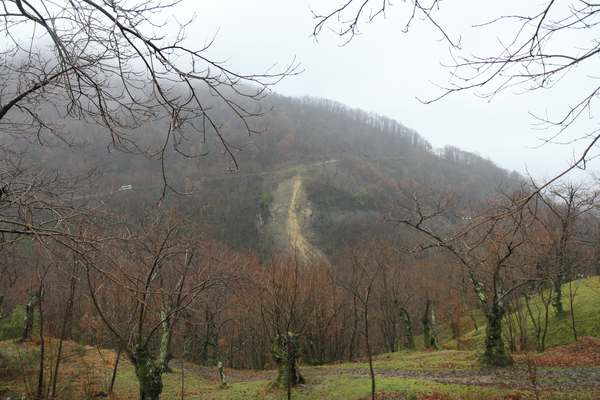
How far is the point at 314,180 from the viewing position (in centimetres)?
7681

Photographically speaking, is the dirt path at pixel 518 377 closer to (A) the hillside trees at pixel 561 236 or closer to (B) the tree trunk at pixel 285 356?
(B) the tree trunk at pixel 285 356

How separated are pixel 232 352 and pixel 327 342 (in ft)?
22.8

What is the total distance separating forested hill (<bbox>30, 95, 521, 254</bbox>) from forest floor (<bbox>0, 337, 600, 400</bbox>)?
22.7 meters

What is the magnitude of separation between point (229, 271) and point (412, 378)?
11699 millimetres

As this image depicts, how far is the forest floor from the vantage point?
1056cm

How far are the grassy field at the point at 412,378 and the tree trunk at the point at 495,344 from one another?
0.38m

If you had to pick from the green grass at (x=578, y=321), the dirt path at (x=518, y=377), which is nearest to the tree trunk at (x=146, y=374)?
the dirt path at (x=518, y=377)

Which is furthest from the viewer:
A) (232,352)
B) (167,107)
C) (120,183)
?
(120,183)

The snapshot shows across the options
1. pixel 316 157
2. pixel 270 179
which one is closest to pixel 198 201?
pixel 270 179

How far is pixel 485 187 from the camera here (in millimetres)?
82750

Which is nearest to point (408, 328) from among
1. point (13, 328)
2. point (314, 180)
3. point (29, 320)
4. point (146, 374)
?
point (146, 374)

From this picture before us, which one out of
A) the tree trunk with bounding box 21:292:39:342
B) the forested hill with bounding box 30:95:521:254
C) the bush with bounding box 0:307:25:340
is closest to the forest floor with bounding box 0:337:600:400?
the tree trunk with bounding box 21:292:39:342

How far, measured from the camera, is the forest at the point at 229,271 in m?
3.14

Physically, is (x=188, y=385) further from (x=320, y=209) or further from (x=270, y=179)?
(x=270, y=179)
